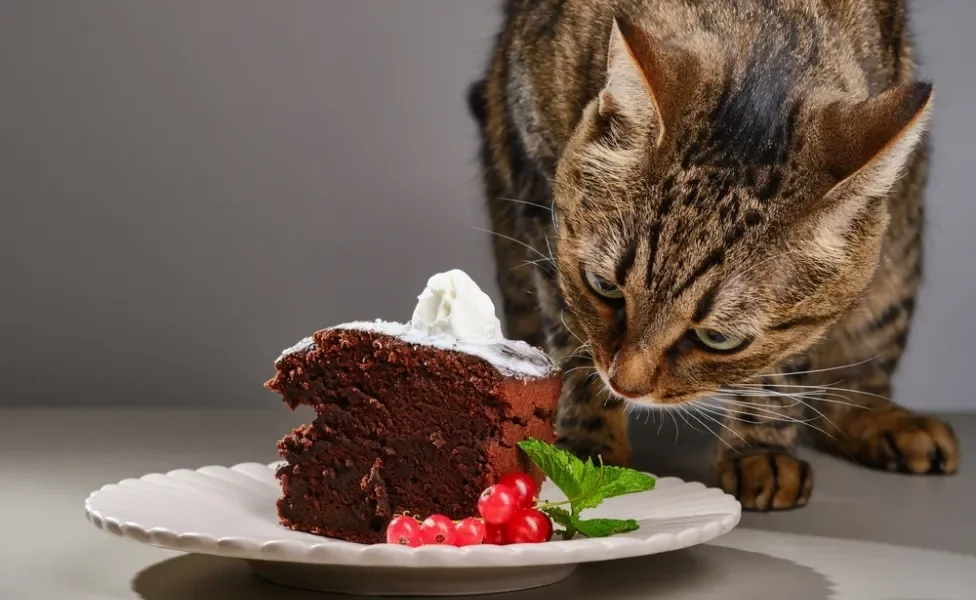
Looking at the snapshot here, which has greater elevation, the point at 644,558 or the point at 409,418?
the point at 409,418

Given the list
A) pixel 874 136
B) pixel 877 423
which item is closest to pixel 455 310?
pixel 874 136

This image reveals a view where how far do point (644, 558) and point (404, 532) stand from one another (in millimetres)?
451

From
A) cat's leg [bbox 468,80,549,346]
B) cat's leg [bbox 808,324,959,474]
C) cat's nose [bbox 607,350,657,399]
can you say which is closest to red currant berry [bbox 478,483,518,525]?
cat's nose [bbox 607,350,657,399]

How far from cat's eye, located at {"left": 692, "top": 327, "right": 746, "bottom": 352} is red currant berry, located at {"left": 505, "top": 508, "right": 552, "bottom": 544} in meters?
0.45

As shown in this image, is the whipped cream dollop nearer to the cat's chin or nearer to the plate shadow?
the cat's chin

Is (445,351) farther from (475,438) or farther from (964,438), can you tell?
(964,438)

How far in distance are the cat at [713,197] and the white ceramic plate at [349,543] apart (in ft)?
0.84

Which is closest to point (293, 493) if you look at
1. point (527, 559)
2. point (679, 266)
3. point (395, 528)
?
point (395, 528)

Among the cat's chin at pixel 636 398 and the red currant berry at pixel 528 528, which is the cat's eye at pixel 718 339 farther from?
the red currant berry at pixel 528 528

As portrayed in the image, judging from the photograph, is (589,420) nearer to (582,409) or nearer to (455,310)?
(582,409)

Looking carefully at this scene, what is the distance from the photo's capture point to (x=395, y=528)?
5.80 feet

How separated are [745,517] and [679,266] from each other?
0.62 metres

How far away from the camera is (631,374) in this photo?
6.87 feet

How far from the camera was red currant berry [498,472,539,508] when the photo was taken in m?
1.85
